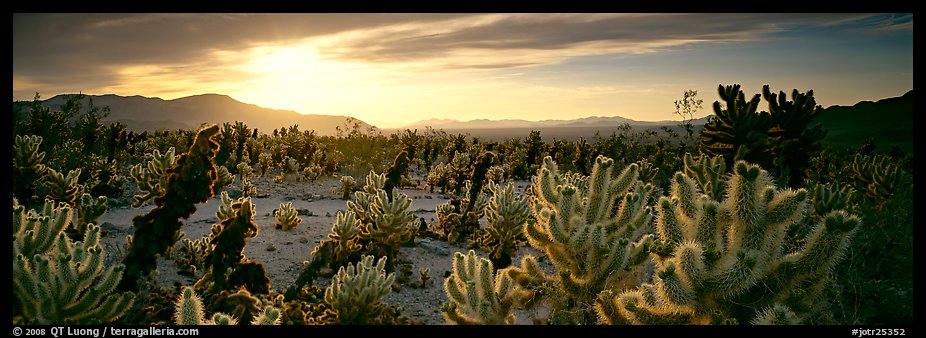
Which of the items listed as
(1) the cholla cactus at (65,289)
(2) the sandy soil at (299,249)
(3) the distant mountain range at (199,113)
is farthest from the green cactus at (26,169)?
(3) the distant mountain range at (199,113)

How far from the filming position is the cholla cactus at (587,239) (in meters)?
3.95

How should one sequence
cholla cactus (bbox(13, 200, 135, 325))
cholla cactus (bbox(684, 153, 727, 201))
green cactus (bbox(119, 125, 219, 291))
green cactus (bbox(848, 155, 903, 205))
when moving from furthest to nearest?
1. green cactus (bbox(848, 155, 903, 205))
2. cholla cactus (bbox(684, 153, 727, 201))
3. green cactus (bbox(119, 125, 219, 291))
4. cholla cactus (bbox(13, 200, 135, 325))

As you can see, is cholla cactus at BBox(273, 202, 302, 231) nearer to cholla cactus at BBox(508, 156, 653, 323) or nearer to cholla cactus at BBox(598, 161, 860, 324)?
cholla cactus at BBox(508, 156, 653, 323)

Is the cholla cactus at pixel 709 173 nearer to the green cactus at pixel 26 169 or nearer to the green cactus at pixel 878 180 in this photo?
the green cactus at pixel 878 180

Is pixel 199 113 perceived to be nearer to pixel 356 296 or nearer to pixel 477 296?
pixel 356 296

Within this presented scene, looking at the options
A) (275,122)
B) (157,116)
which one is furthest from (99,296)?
(157,116)

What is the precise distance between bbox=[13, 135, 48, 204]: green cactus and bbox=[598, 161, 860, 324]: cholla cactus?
836cm

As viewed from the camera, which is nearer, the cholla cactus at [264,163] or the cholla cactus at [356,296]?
the cholla cactus at [356,296]

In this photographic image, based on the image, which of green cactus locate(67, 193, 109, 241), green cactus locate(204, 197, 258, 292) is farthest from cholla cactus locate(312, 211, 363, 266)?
green cactus locate(67, 193, 109, 241)

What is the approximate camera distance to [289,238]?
7.39 m

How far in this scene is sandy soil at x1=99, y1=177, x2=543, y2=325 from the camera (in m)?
5.38

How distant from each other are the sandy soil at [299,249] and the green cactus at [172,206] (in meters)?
1.21

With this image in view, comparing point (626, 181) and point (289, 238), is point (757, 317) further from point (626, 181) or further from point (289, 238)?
point (289, 238)

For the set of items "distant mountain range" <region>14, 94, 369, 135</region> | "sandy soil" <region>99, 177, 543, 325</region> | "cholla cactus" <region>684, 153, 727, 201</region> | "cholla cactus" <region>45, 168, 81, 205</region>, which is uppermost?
"distant mountain range" <region>14, 94, 369, 135</region>
